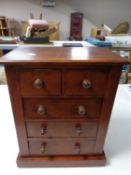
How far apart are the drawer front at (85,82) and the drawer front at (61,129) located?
0.13 m

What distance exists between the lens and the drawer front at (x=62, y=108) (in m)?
0.51

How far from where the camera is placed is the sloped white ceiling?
3.84 meters

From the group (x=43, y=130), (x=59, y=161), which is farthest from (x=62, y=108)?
(x=59, y=161)

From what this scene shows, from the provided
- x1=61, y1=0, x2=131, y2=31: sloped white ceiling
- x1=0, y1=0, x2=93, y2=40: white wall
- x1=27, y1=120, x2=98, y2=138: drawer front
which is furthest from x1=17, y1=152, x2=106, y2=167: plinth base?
x1=61, y1=0, x2=131, y2=31: sloped white ceiling

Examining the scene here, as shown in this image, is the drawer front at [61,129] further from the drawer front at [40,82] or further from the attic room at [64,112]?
the drawer front at [40,82]

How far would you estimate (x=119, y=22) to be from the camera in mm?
4105

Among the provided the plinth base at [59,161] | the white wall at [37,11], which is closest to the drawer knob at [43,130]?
the plinth base at [59,161]

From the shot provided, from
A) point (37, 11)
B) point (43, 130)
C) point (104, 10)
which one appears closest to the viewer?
point (43, 130)

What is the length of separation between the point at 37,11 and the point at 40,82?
12.9 feet

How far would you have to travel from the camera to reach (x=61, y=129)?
22.5 inches

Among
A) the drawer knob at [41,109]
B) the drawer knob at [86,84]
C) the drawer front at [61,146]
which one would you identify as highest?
the drawer knob at [86,84]

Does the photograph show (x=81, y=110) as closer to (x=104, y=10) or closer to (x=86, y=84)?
(x=86, y=84)

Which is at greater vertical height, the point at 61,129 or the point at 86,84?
the point at 86,84

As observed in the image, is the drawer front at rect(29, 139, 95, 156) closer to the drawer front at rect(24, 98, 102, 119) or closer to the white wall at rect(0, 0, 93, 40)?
the drawer front at rect(24, 98, 102, 119)
